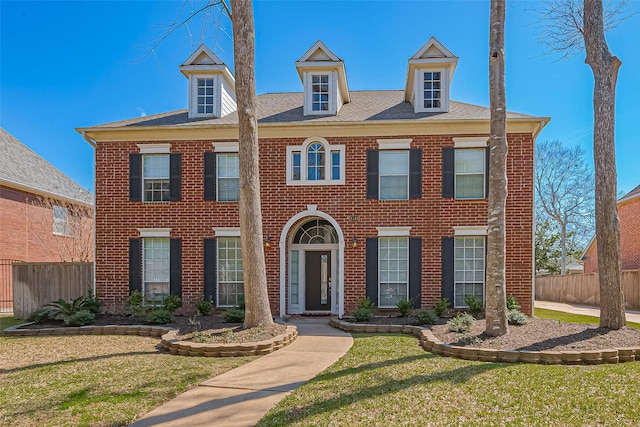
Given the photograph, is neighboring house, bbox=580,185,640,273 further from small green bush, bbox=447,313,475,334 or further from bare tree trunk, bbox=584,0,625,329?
small green bush, bbox=447,313,475,334

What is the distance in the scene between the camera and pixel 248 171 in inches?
339

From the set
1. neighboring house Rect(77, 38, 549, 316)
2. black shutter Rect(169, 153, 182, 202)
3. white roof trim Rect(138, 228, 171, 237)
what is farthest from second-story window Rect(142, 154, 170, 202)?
white roof trim Rect(138, 228, 171, 237)

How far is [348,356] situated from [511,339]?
2912 millimetres

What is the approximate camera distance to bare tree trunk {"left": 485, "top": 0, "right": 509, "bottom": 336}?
7.49 metres

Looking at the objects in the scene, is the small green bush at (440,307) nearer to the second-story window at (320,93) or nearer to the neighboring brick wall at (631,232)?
the second-story window at (320,93)

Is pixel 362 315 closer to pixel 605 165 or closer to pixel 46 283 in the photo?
pixel 605 165

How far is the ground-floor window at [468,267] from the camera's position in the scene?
11.3 m

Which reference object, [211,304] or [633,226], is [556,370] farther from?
[633,226]

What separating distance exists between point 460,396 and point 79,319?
9202 millimetres

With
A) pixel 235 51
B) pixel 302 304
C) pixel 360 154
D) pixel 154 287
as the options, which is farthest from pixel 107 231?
pixel 360 154

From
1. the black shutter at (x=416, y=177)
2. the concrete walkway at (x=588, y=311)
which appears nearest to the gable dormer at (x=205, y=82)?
the black shutter at (x=416, y=177)

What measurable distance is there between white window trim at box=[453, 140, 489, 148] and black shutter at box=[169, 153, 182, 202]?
7851 millimetres

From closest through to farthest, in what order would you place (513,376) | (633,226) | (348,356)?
1. (513,376)
2. (348,356)
3. (633,226)

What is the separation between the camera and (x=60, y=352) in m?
7.65
